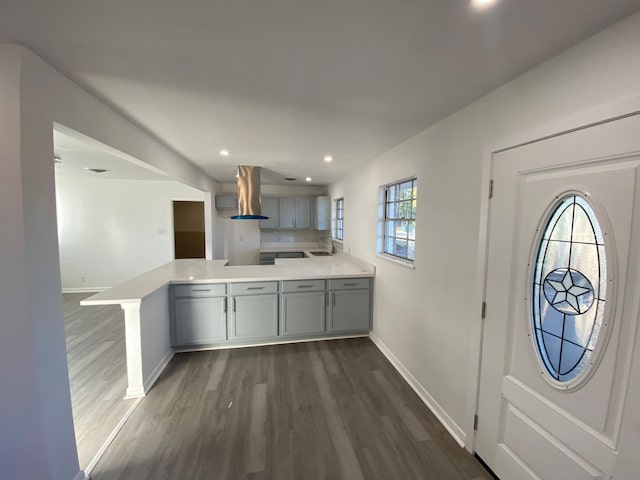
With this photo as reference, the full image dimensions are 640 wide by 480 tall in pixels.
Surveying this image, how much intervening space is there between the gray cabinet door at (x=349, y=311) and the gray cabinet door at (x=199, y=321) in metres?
1.31

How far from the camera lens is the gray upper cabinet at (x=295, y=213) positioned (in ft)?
18.1

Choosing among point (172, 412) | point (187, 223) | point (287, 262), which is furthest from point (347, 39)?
point (187, 223)

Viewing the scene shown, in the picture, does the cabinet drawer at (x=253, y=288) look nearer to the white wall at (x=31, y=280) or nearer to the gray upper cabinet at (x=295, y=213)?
the white wall at (x=31, y=280)

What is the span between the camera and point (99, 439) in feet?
5.68

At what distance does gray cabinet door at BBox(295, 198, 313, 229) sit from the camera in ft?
18.2

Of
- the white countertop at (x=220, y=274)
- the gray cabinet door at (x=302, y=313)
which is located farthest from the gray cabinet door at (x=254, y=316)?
the white countertop at (x=220, y=274)

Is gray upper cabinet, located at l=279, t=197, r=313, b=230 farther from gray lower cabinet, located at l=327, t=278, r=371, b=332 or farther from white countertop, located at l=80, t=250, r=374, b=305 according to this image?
gray lower cabinet, located at l=327, t=278, r=371, b=332

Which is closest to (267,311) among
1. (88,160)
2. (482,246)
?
(482,246)

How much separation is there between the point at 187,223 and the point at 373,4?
784 cm

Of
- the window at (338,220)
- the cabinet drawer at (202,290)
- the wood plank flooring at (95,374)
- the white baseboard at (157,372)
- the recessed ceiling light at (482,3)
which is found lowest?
the wood plank flooring at (95,374)

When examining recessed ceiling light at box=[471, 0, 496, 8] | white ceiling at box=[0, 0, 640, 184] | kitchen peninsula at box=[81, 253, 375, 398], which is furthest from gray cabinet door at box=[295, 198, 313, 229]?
recessed ceiling light at box=[471, 0, 496, 8]

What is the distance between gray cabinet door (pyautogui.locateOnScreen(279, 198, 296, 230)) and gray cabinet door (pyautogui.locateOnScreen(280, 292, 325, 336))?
267cm

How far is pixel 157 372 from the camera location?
246cm

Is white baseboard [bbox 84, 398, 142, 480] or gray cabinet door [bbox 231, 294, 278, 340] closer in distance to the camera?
white baseboard [bbox 84, 398, 142, 480]
